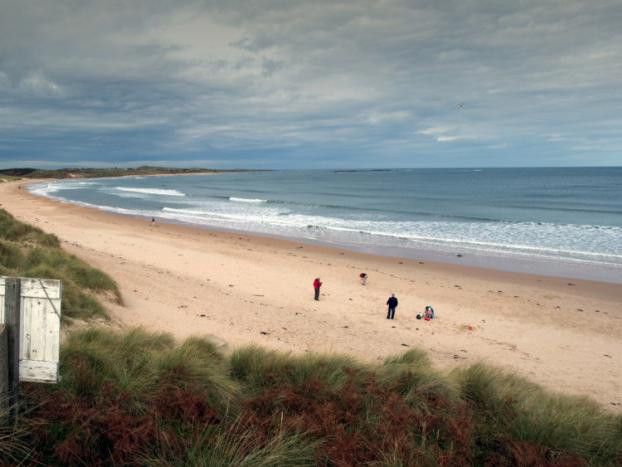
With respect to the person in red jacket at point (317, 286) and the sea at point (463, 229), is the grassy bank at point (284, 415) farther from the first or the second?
the sea at point (463, 229)

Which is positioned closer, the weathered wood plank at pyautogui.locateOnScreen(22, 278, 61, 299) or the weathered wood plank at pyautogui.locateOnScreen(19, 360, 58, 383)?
the weathered wood plank at pyautogui.locateOnScreen(22, 278, 61, 299)

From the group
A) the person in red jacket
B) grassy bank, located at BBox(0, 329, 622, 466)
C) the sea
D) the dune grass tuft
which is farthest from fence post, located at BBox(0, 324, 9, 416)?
the sea

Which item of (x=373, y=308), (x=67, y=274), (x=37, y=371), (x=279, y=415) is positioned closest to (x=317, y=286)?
(x=373, y=308)

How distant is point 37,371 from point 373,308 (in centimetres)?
1249

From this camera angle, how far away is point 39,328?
11.3 feet

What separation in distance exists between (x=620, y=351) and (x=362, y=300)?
7504mm

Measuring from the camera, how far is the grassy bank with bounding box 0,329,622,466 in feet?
11.5

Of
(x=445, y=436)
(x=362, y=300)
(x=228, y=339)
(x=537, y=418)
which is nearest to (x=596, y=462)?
(x=537, y=418)

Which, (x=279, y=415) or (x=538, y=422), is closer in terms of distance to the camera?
(x=279, y=415)

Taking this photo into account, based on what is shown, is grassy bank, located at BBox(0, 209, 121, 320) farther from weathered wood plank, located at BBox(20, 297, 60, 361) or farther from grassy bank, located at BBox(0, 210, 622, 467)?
weathered wood plank, located at BBox(20, 297, 60, 361)

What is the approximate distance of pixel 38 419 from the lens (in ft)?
11.6

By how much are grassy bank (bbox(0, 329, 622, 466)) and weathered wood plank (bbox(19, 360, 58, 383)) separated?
1.04 ft

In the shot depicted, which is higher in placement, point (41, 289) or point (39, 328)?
point (41, 289)

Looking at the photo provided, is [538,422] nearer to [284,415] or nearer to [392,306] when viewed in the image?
[284,415]
